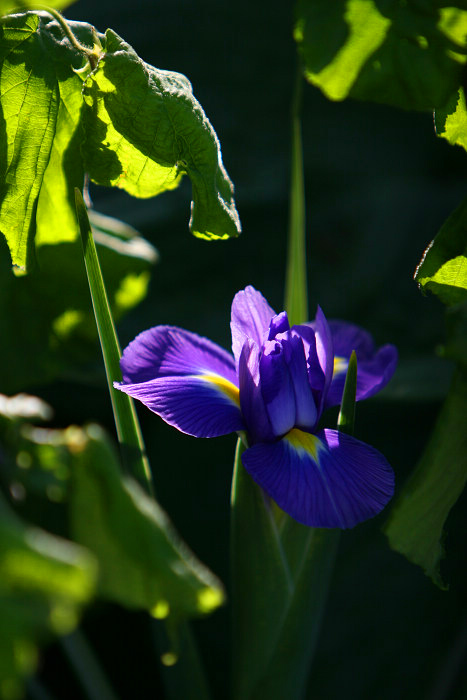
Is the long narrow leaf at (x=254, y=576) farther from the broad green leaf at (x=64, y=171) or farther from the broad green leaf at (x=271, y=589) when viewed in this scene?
the broad green leaf at (x=64, y=171)

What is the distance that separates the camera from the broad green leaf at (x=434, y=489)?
42 centimetres

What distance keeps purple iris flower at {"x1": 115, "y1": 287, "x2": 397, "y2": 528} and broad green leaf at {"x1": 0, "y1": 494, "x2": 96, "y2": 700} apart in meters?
0.18

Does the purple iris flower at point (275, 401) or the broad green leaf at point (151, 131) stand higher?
the broad green leaf at point (151, 131)

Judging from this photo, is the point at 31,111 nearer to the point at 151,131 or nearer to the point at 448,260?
the point at 151,131

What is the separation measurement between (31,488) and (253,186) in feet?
2.92

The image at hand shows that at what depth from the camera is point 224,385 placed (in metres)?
0.50

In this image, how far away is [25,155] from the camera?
43 centimetres

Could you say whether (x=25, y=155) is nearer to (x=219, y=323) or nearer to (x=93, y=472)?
(x=93, y=472)

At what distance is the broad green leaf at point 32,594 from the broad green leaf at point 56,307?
0.39m

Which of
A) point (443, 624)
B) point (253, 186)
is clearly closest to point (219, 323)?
point (253, 186)

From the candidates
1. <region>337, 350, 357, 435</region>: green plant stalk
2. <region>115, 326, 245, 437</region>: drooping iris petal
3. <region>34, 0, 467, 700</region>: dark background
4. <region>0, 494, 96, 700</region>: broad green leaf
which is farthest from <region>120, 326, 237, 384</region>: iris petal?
<region>34, 0, 467, 700</region>: dark background

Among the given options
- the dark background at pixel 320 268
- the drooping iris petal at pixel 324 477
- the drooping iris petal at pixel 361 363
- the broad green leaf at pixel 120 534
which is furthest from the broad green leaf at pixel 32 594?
the dark background at pixel 320 268

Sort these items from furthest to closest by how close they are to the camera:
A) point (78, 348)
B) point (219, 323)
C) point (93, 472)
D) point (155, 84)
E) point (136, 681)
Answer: point (219, 323)
point (136, 681)
point (78, 348)
point (155, 84)
point (93, 472)

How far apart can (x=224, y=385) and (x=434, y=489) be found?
166 mm
